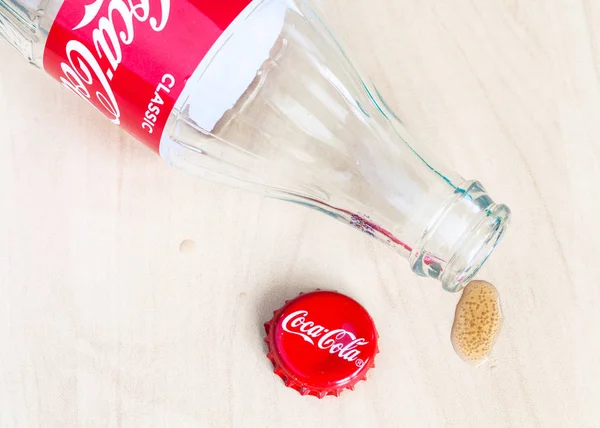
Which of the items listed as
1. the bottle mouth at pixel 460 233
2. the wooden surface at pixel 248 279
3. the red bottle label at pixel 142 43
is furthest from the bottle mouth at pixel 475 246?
the red bottle label at pixel 142 43

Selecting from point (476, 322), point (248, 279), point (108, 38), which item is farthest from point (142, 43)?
point (476, 322)

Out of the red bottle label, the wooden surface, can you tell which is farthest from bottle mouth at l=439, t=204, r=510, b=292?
the red bottle label

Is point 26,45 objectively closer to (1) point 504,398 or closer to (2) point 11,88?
(2) point 11,88

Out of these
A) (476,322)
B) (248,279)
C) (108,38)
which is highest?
(108,38)

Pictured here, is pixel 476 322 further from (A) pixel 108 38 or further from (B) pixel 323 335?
(A) pixel 108 38

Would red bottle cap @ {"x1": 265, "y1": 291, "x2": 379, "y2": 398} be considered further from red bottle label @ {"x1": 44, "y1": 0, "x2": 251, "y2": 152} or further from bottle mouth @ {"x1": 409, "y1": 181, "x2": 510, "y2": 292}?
red bottle label @ {"x1": 44, "y1": 0, "x2": 251, "y2": 152}

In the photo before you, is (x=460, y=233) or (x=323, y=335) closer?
(x=460, y=233)
